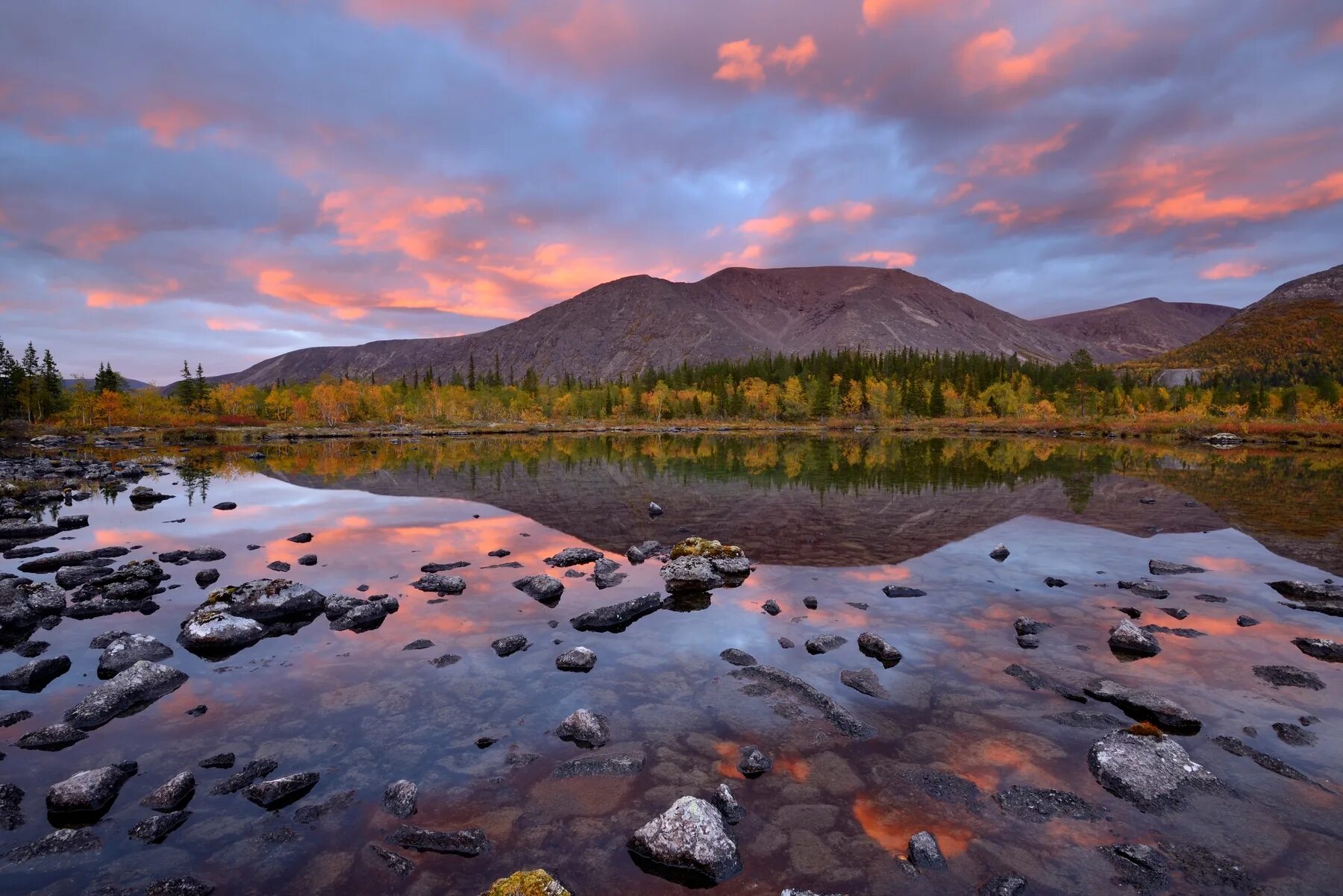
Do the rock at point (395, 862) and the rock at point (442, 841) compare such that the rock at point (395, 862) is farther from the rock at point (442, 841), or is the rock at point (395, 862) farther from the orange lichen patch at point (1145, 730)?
the orange lichen patch at point (1145, 730)

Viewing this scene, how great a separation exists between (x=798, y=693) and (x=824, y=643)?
127 inches

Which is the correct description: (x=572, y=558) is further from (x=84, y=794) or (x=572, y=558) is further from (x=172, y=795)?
(x=84, y=794)

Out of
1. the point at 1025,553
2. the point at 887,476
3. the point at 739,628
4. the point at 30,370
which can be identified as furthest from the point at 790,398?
the point at 30,370

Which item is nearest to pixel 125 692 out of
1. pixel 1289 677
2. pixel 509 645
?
pixel 509 645

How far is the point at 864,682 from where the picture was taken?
14.7m

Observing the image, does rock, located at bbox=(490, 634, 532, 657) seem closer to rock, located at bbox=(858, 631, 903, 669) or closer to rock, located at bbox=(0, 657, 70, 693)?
rock, located at bbox=(858, 631, 903, 669)

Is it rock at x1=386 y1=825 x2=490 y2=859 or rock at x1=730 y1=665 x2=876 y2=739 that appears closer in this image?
rock at x1=386 y1=825 x2=490 y2=859

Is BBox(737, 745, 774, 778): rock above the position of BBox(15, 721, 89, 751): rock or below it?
below

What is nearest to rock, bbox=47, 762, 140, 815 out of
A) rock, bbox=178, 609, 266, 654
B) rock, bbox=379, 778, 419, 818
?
rock, bbox=379, 778, 419, 818

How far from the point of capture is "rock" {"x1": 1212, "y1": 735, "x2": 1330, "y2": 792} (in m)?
10.8

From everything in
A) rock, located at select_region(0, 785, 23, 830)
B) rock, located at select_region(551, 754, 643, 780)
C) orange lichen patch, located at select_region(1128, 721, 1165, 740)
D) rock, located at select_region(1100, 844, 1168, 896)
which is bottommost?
rock, located at select_region(1100, 844, 1168, 896)

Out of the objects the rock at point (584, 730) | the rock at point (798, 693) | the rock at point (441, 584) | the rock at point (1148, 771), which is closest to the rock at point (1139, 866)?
the rock at point (1148, 771)

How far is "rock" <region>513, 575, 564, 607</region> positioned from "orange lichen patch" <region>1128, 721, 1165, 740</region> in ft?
55.9

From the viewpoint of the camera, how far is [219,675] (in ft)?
51.0
